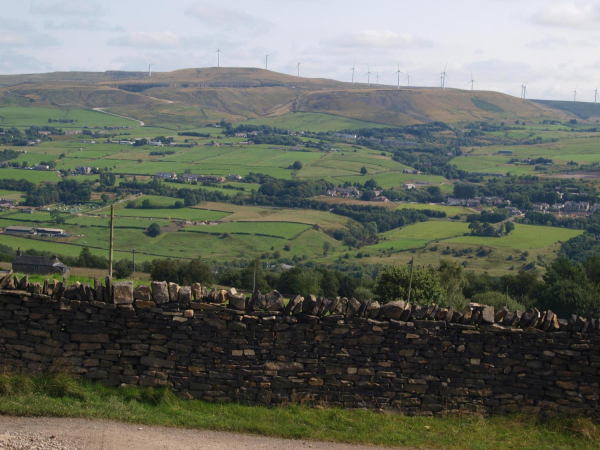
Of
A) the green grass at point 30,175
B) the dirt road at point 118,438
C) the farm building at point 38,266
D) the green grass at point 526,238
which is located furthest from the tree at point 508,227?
the dirt road at point 118,438

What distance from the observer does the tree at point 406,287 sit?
1035 inches

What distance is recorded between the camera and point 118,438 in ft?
33.8

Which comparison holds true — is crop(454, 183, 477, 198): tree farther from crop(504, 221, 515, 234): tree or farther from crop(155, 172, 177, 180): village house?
crop(155, 172, 177, 180): village house

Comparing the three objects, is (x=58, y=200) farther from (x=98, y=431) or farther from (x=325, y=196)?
(x=98, y=431)

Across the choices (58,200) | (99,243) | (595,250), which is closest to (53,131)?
(58,200)

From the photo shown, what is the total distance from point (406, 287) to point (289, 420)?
52.3ft

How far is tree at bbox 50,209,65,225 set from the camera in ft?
277

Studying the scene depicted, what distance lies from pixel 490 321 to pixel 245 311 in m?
4.17

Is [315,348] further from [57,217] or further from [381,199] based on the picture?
[381,199]

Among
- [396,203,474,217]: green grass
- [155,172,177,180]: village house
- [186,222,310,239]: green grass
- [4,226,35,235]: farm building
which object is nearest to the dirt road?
[4,226,35,235]: farm building

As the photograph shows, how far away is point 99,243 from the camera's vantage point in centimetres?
7369

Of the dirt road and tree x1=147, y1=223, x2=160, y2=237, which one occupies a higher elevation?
the dirt road

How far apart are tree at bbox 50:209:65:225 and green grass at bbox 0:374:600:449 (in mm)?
76385

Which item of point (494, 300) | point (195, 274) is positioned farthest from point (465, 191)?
point (195, 274)
